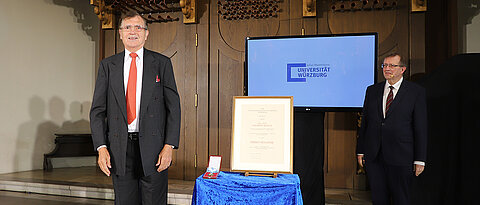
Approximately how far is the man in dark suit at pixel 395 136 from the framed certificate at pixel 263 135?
113cm

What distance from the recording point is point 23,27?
16.9 feet

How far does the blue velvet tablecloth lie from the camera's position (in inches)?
68.9

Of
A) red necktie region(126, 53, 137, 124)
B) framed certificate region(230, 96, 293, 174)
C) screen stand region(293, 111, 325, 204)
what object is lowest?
screen stand region(293, 111, 325, 204)

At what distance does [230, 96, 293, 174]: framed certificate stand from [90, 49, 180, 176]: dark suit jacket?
1.25 feet

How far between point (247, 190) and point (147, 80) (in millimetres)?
827

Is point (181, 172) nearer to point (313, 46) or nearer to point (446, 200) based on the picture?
point (313, 46)

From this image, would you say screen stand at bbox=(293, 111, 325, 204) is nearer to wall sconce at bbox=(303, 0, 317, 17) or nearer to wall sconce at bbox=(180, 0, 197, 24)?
wall sconce at bbox=(303, 0, 317, 17)

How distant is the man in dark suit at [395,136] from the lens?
260 centimetres

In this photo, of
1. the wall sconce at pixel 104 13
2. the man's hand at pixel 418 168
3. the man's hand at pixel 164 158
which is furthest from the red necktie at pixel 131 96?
the wall sconce at pixel 104 13

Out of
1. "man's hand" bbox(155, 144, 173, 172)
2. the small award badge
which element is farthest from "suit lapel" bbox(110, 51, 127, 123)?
the small award badge

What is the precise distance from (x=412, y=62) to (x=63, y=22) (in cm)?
513

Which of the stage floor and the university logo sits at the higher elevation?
the university logo

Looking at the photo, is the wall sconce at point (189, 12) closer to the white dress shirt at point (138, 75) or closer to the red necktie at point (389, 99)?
the white dress shirt at point (138, 75)

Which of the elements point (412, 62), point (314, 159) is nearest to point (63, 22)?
point (314, 159)
